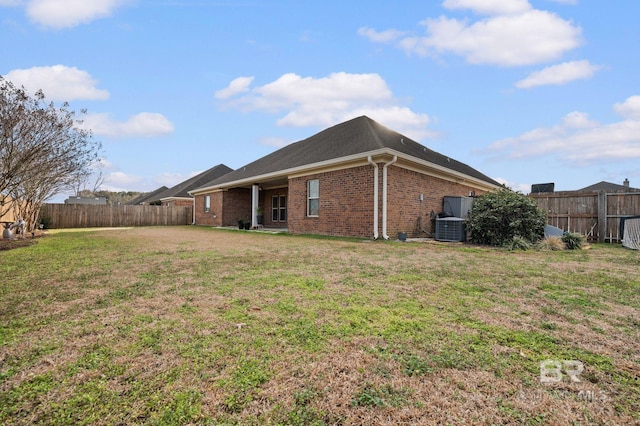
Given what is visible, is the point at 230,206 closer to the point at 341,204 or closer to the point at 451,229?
the point at 341,204

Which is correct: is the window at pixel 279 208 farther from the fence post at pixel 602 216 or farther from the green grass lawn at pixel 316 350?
the fence post at pixel 602 216

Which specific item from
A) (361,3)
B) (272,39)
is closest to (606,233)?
(361,3)

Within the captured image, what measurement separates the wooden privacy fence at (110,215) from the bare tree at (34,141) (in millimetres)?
8866

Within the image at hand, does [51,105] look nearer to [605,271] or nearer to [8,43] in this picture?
[8,43]

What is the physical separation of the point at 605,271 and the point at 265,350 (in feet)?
20.2

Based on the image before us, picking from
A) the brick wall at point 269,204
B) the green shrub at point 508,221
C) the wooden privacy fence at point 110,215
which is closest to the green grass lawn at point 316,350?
the green shrub at point 508,221

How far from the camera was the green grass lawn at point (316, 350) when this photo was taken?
1.57m

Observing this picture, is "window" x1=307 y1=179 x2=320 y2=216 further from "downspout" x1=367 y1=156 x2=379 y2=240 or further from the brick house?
"downspout" x1=367 y1=156 x2=379 y2=240

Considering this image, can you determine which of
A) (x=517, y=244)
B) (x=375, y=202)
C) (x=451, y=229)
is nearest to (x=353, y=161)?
(x=375, y=202)

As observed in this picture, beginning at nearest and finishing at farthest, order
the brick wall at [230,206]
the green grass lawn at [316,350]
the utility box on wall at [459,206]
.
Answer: the green grass lawn at [316,350]
the utility box on wall at [459,206]
the brick wall at [230,206]

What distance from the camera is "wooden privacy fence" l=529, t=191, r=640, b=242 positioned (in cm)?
1091

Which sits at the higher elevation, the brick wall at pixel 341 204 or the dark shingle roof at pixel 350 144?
the dark shingle roof at pixel 350 144

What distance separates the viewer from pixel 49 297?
11.6 feet

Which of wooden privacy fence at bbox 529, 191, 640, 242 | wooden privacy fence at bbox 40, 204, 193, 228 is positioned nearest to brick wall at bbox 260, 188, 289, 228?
wooden privacy fence at bbox 40, 204, 193, 228
